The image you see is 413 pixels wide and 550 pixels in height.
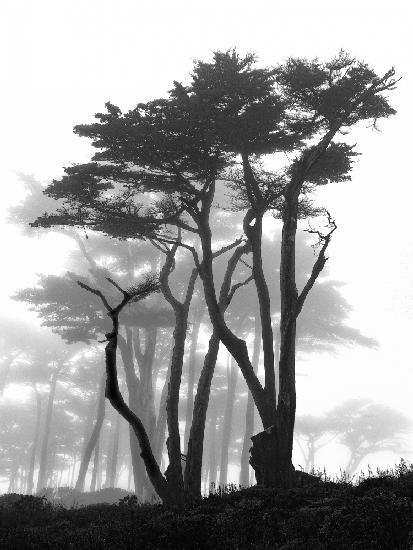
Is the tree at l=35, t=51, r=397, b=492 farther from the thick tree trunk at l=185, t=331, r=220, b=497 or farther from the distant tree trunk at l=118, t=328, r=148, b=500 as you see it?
the distant tree trunk at l=118, t=328, r=148, b=500

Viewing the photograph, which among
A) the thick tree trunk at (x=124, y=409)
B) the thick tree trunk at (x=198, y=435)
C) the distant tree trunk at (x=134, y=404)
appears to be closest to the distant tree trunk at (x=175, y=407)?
the thick tree trunk at (x=198, y=435)

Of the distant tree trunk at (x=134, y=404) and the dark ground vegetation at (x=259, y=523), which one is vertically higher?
the distant tree trunk at (x=134, y=404)

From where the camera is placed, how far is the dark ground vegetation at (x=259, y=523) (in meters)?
5.36

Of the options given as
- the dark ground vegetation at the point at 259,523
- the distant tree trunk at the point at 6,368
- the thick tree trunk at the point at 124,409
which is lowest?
the dark ground vegetation at the point at 259,523

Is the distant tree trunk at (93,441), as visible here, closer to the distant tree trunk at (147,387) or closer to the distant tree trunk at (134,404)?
the distant tree trunk at (134,404)

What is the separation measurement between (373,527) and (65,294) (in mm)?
18256

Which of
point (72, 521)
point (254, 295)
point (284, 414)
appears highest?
point (254, 295)

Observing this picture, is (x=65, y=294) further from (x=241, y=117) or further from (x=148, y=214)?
(x=241, y=117)

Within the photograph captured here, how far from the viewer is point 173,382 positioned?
12.1 m

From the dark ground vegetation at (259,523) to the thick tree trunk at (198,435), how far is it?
1876mm

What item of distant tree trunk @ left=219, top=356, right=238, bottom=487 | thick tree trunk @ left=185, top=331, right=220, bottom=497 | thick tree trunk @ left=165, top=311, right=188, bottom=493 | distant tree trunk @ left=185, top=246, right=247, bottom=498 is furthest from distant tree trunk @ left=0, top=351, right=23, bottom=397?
thick tree trunk @ left=185, top=331, right=220, bottom=497

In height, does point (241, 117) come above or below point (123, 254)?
below

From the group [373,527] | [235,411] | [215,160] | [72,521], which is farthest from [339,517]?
[235,411]

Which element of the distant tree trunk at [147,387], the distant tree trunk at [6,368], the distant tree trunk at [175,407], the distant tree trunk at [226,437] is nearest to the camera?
the distant tree trunk at [175,407]
